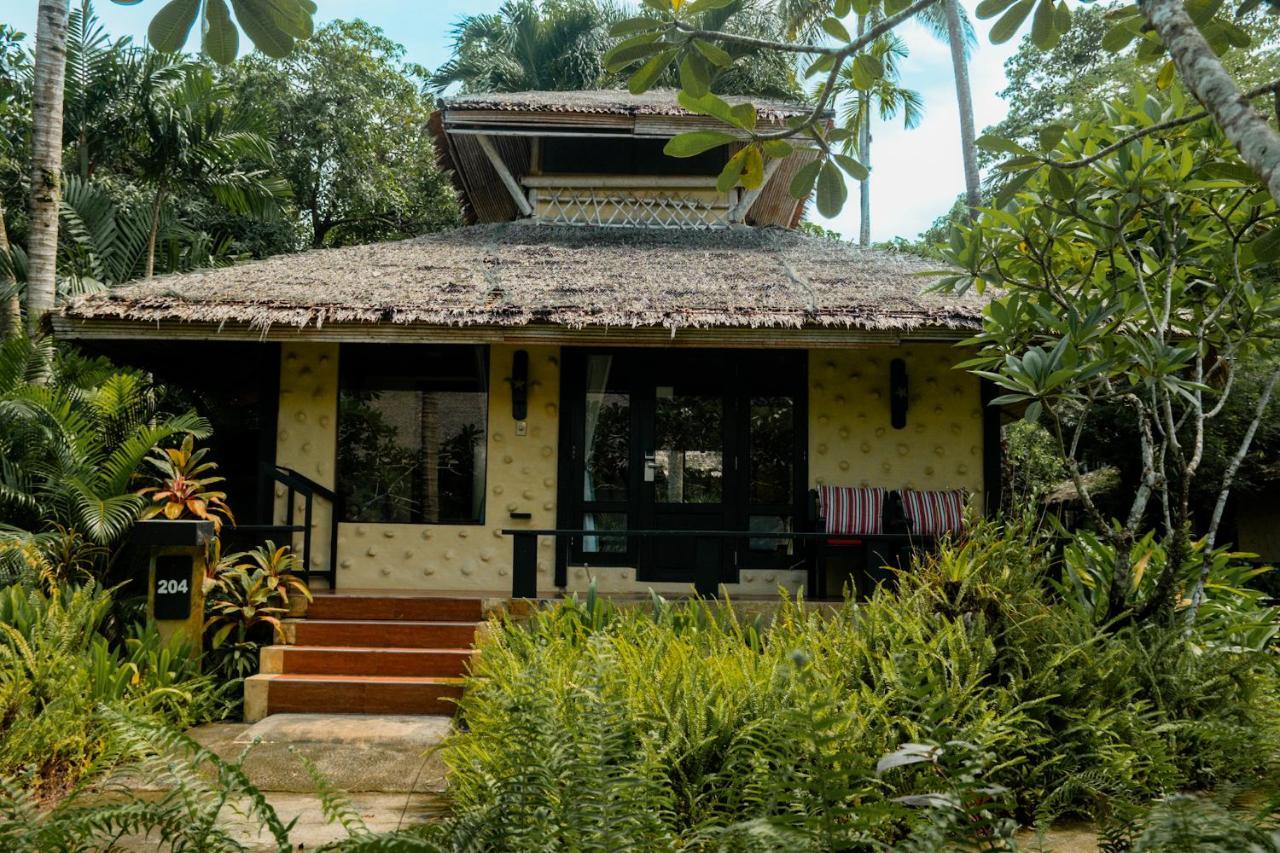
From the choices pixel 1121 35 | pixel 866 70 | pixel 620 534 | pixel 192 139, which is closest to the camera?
pixel 866 70

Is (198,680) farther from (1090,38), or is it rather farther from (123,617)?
(1090,38)

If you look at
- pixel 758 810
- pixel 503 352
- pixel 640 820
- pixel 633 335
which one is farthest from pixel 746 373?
pixel 640 820

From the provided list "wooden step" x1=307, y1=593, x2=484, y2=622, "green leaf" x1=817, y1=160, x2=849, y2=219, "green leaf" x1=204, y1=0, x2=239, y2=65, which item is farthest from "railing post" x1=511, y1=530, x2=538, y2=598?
"green leaf" x1=204, y1=0, x2=239, y2=65

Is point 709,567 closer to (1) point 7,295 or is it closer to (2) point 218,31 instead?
(2) point 218,31

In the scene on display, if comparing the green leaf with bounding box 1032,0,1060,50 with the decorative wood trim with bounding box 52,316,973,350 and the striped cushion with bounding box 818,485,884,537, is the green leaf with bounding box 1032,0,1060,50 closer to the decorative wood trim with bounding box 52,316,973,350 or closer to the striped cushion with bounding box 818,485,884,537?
the decorative wood trim with bounding box 52,316,973,350

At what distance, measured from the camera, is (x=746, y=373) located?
8375mm

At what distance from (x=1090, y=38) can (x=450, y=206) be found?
50.5 feet

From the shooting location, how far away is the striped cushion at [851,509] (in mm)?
7730

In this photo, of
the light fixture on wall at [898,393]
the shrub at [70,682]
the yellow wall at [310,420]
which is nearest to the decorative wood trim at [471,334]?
the light fixture on wall at [898,393]

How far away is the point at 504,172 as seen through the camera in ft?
35.5

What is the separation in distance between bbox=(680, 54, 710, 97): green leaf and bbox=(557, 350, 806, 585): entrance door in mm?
5563

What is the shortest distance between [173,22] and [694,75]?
1.32 m

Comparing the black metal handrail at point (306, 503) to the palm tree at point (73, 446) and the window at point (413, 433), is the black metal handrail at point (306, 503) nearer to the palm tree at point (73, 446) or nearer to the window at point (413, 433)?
the window at point (413, 433)

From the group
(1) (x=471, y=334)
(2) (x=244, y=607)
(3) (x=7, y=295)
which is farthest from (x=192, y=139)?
(2) (x=244, y=607)
